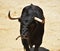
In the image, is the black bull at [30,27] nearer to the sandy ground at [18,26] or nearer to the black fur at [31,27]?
the black fur at [31,27]

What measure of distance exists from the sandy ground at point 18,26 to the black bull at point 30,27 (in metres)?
1.02

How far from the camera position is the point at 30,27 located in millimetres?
8164

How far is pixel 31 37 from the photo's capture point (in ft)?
28.0

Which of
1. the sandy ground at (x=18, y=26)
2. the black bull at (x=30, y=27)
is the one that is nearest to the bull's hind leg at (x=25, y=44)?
the black bull at (x=30, y=27)

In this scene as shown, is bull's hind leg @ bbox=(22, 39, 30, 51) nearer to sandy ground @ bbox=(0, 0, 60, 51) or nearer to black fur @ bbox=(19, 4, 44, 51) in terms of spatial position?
black fur @ bbox=(19, 4, 44, 51)

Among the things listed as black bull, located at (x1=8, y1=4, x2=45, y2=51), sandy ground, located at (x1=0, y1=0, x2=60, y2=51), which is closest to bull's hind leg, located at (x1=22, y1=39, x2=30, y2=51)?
black bull, located at (x1=8, y1=4, x2=45, y2=51)

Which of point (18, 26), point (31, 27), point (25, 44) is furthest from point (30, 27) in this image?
point (18, 26)

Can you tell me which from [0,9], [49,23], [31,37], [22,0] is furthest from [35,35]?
[22,0]

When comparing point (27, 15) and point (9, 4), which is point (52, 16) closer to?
point (9, 4)

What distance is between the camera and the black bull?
319 inches

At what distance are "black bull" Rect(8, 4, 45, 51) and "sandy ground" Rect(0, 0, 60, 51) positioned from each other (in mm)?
1024

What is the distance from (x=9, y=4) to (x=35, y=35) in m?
5.99

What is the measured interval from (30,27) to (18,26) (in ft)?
11.0

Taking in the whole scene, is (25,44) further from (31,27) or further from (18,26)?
(18,26)
